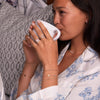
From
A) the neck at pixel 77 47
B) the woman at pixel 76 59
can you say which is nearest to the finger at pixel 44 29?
the woman at pixel 76 59

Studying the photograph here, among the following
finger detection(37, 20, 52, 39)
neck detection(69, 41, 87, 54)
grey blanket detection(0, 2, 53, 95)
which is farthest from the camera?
grey blanket detection(0, 2, 53, 95)

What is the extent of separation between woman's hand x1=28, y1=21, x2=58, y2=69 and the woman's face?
0.30 feet

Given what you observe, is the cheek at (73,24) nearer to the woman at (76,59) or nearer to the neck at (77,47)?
the woman at (76,59)

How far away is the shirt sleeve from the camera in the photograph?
2.88ft

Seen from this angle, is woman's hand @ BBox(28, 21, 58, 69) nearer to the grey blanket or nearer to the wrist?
the wrist

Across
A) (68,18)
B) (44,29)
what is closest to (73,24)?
(68,18)

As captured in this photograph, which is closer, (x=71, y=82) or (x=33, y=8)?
(x=71, y=82)

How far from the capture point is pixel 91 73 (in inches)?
34.7

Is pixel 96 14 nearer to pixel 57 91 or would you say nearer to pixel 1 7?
pixel 57 91

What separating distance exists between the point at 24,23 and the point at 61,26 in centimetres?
43

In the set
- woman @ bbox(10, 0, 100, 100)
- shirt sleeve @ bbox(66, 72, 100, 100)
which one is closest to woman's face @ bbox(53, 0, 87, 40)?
woman @ bbox(10, 0, 100, 100)

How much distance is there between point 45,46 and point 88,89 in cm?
28

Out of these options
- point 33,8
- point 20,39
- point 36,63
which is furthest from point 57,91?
point 33,8

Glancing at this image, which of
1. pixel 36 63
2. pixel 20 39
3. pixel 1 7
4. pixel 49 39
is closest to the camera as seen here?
pixel 49 39
